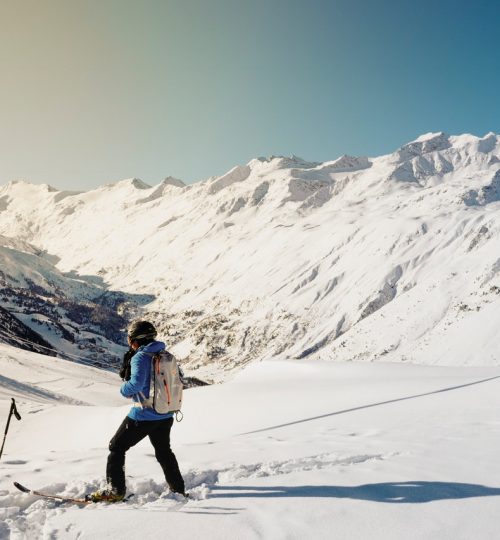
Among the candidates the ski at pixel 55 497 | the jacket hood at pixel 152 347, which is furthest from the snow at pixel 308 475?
the jacket hood at pixel 152 347

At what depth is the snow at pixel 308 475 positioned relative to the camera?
4812mm

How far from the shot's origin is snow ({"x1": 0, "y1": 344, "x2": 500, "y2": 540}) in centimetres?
481

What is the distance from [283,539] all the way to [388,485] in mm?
2212

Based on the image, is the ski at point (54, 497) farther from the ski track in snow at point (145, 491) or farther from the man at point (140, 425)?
the man at point (140, 425)

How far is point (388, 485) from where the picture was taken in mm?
5973

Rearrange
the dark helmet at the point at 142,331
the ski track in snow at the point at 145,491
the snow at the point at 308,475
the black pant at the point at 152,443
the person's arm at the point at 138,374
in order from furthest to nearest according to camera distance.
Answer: the dark helmet at the point at 142,331 < the black pant at the point at 152,443 < the person's arm at the point at 138,374 < the ski track in snow at the point at 145,491 < the snow at the point at 308,475

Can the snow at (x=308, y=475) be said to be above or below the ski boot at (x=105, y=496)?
below

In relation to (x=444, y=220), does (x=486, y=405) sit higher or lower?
lower

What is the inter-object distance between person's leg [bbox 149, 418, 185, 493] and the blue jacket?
0.18 metres

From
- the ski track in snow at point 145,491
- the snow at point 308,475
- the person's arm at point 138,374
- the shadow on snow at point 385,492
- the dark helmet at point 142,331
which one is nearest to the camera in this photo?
the snow at point 308,475

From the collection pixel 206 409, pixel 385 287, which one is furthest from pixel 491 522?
pixel 385 287

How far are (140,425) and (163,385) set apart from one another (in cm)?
67

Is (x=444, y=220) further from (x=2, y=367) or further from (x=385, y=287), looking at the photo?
(x=2, y=367)

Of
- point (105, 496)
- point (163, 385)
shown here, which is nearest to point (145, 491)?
point (105, 496)
